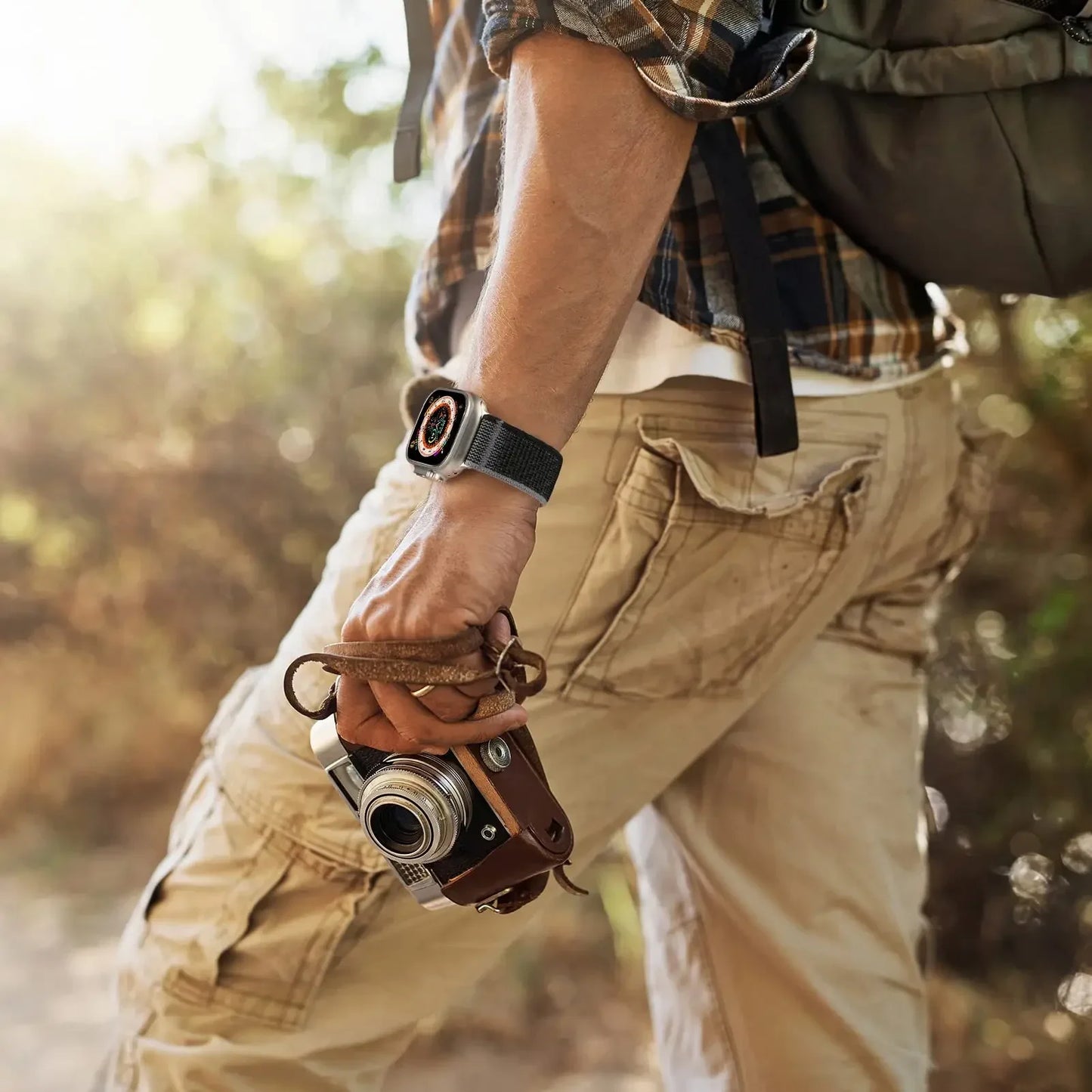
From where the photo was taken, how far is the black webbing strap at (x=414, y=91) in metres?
1.18

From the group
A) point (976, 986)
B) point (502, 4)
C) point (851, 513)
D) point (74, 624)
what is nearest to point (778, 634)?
point (851, 513)

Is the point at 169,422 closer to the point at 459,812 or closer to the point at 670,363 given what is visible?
the point at 670,363

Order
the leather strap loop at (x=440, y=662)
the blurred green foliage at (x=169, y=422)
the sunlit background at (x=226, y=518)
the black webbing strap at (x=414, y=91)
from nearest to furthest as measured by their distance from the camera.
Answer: the leather strap loop at (x=440, y=662) < the black webbing strap at (x=414, y=91) < the sunlit background at (x=226, y=518) < the blurred green foliage at (x=169, y=422)

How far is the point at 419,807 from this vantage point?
81 cm

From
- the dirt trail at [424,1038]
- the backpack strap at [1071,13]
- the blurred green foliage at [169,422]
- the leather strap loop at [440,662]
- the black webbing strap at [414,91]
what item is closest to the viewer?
the leather strap loop at [440,662]

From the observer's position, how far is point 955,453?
4.00 ft

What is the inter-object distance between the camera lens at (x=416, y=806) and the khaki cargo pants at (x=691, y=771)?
166 mm

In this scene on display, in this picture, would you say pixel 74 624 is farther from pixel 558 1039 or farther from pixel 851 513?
pixel 851 513

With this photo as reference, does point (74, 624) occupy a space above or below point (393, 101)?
below

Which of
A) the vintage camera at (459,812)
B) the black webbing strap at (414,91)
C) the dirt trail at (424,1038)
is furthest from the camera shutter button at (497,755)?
the dirt trail at (424,1038)

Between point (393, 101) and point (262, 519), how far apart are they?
3.50 feet

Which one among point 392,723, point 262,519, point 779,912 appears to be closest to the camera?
point 392,723

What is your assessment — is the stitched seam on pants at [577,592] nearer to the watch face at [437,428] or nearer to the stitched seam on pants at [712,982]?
the watch face at [437,428]

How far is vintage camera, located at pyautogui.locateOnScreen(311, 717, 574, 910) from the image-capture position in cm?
82
